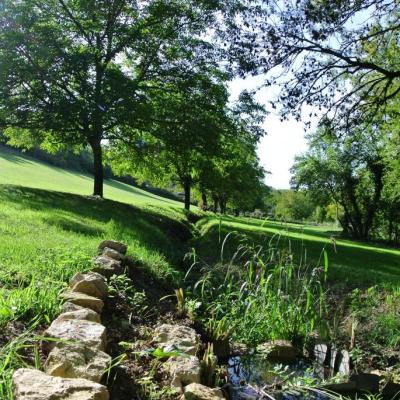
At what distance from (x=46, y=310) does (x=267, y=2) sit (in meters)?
9.04

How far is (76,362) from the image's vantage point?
3.19m

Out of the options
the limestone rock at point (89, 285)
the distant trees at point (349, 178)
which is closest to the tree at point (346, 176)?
the distant trees at point (349, 178)

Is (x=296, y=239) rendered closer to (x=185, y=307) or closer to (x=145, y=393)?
(x=185, y=307)

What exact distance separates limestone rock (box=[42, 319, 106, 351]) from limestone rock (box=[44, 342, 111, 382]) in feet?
0.47

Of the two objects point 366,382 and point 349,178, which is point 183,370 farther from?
point 349,178

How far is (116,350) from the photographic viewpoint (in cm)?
412

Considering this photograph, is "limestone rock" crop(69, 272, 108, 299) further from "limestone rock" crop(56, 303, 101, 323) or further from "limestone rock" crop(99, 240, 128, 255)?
"limestone rock" crop(99, 240, 128, 255)

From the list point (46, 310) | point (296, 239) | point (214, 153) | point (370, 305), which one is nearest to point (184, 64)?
point (214, 153)

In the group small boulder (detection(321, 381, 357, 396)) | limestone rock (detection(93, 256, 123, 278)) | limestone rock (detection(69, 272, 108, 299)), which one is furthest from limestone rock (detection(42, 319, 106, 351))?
small boulder (detection(321, 381, 357, 396))

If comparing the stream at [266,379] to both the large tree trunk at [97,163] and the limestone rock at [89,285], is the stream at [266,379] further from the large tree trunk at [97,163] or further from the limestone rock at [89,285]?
the large tree trunk at [97,163]

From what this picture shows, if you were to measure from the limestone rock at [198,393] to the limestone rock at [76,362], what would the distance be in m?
0.63

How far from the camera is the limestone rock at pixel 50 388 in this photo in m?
2.50

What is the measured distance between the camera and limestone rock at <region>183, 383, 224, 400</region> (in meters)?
3.26

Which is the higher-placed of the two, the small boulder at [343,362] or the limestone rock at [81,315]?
the limestone rock at [81,315]
